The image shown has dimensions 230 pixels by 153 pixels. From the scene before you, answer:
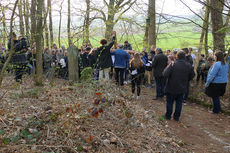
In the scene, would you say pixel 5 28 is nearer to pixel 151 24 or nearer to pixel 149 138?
pixel 149 138

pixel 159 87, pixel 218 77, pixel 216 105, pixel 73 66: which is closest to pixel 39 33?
pixel 73 66

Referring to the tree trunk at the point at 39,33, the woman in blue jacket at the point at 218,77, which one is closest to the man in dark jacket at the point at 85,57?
the tree trunk at the point at 39,33

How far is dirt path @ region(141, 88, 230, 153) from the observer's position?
4.71 meters

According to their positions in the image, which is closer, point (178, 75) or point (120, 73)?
point (178, 75)

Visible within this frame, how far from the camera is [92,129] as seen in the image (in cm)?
388

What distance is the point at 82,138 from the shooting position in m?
3.58

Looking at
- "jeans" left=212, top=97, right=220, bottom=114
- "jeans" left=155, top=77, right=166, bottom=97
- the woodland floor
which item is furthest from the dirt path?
"jeans" left=155, top=77, right=166, bottom=97

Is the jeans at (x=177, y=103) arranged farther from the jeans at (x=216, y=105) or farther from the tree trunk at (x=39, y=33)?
the tree trunk at (x=39, y=33)

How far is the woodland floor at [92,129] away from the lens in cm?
331

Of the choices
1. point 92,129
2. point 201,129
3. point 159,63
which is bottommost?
point 201,129

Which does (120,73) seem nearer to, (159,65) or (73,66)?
(159,65)

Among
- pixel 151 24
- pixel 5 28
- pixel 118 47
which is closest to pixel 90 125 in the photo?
Answer: pixel 5 28

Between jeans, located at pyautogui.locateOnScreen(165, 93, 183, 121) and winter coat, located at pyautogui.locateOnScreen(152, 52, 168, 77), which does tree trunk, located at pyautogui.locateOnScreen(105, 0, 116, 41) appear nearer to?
winter coat, located at pyautogui.locateOnScreen(152, 52, 168, 77)

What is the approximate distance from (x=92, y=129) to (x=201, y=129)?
3502 mm
